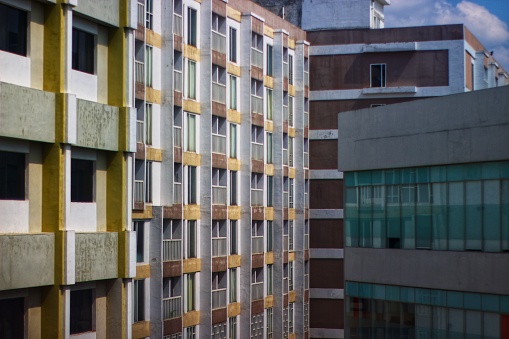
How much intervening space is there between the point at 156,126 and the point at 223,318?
10.3 meters

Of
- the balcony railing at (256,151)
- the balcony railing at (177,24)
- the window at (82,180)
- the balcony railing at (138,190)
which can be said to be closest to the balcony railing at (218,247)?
the balcony railing at (256,151)

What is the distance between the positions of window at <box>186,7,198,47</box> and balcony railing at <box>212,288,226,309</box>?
11.2m

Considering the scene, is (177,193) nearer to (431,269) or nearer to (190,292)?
(190,292)

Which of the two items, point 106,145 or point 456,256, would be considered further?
point 106,145

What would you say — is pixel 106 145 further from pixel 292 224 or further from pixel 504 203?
pixel 292 224

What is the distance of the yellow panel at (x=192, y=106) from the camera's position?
135ft

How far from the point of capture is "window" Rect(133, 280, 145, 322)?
120 ft

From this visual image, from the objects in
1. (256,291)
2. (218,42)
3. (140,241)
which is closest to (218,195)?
(256,291)

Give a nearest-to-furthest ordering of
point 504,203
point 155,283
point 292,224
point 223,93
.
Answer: point 504,203 < point 155,283 < point 223,93 < point 292,224

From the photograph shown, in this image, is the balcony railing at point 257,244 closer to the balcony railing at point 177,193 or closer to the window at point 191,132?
the window at point 191,132

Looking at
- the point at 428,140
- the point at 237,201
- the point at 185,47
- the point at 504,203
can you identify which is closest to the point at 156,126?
the point at 185,47

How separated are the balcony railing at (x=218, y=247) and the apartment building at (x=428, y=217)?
13362 mm

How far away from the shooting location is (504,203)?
2505 centimetres

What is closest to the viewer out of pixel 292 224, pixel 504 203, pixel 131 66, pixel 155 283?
pixel 504 203
